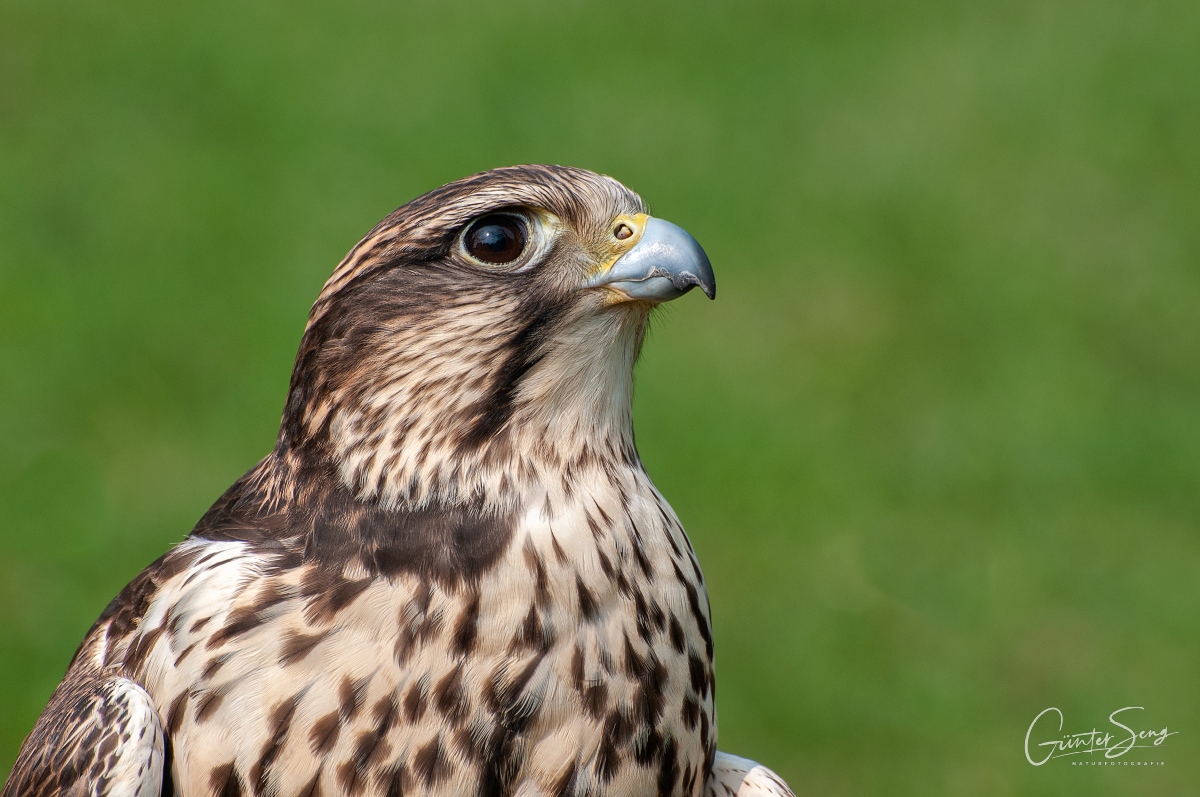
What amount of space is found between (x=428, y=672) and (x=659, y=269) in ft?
2.84

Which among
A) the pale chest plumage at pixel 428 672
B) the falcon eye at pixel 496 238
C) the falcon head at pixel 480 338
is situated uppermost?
the falcon eye at pixel 496 238

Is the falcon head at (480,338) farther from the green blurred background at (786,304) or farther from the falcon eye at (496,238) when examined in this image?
the green blurred background at (786,304)

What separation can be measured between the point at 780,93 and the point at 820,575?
14.5ft

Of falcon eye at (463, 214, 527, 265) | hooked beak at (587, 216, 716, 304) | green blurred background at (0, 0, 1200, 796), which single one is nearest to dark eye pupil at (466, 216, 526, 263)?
falcon eye at (463, 214, 527, 265)

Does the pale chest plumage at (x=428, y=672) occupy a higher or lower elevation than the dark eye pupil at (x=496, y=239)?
lower

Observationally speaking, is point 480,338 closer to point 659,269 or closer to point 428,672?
point 659,269

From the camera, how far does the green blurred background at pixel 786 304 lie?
6.45 m

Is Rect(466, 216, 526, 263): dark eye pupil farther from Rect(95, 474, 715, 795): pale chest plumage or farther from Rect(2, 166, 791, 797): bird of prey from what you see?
Rect(95, 474, 715, 795): pale chest plumage

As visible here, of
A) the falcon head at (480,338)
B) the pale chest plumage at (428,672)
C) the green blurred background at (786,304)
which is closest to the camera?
the pale chest plumage at (428,672)

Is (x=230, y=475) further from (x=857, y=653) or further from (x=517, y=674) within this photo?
(x=517, y=674)

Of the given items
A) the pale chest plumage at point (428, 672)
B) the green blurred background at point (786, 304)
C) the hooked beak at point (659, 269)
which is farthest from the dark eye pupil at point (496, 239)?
the green blurred background at point (786, 304)

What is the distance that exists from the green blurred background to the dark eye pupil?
12.6 ft

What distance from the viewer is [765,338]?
803 centimetres

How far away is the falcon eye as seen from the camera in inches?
106
